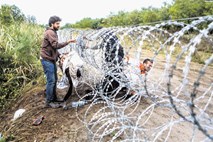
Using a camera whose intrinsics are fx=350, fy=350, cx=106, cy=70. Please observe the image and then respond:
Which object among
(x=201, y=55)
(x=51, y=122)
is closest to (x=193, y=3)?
(x=201, y=55)

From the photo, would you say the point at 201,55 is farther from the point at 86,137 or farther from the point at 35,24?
the point at 86,137

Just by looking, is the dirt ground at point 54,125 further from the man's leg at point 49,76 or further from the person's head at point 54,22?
the person's head at point 54,22

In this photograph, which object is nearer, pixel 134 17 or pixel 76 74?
pixel 76 74

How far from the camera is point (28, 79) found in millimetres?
8719

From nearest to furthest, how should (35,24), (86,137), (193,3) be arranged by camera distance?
(86,137), (35,24), (193,3)

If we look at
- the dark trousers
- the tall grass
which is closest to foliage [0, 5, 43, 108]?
the tall grass

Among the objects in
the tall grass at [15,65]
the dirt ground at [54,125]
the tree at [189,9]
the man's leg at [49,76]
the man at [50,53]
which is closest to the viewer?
the dirt ground at [54,125]

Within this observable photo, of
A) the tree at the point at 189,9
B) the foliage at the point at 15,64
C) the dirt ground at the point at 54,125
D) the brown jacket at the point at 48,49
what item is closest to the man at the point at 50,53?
the brown jacket at the point at 48,49

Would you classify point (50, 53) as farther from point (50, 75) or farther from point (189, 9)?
point (189, 9)

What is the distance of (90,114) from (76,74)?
4.36 ft

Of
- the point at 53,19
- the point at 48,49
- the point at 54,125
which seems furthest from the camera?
the point at 48,49

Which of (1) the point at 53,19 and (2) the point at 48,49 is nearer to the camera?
(1) the point at 53,19

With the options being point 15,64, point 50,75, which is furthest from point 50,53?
point 15,64

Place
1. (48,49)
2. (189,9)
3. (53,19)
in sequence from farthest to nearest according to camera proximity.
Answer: (189,9), (48,49), (53,19)
